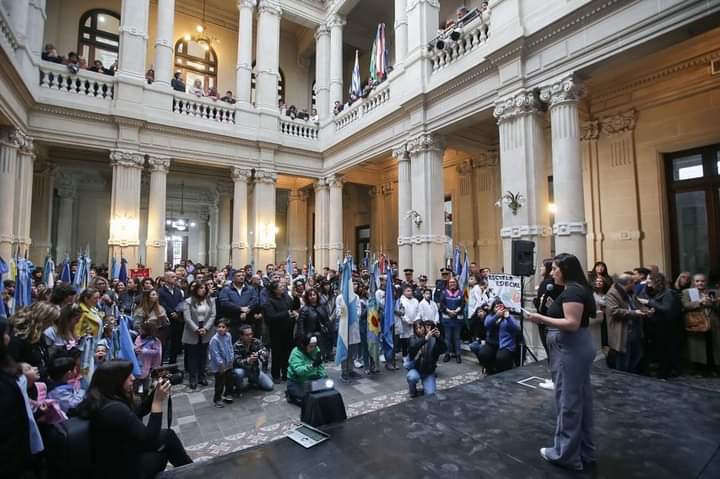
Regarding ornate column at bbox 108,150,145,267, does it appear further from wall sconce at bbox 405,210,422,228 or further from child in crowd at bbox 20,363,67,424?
child in crowd at bbox 20,363,67,424

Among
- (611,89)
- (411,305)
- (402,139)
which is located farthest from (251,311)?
(611,89)

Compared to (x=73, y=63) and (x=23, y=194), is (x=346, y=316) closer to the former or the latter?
(x=23, y=194)

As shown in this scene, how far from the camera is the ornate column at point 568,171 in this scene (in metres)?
7.18

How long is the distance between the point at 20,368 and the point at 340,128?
13.4 m

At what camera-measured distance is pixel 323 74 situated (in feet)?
50.7

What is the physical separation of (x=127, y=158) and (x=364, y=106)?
8033 mm

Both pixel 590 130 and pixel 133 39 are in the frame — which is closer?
pixel 590 130

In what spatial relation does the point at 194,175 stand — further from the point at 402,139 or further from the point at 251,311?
the point at 251,311

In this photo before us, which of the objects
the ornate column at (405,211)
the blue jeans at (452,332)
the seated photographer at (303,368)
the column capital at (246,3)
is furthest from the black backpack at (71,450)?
the column capital at (246,3)

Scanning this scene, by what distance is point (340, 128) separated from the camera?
14.6 meters

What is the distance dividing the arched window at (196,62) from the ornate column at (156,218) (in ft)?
19.1

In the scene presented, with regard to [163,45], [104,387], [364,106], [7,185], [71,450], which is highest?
[163,45]

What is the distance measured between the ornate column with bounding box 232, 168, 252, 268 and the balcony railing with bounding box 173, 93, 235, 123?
79.0 inches

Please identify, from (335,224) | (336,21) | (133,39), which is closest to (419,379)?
(335,224)
